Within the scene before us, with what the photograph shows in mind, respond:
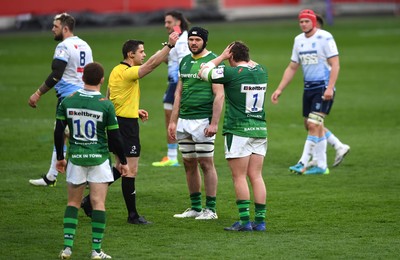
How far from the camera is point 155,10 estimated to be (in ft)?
177

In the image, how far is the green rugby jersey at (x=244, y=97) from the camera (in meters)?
12.0

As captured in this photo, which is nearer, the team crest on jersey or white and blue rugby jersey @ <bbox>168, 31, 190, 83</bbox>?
the team crest on jersey

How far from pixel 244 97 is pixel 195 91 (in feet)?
2.90

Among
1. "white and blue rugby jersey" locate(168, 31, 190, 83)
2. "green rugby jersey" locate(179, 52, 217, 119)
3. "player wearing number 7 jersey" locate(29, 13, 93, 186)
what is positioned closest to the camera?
"green rugby jersey" locate(179, 52, 217, 119)

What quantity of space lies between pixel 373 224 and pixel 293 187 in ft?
10.0

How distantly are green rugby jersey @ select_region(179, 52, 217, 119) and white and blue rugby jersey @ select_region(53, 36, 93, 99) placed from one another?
2.66 metres

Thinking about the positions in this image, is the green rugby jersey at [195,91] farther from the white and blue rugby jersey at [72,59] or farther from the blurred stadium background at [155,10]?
the blurred stadium background at [155,10]

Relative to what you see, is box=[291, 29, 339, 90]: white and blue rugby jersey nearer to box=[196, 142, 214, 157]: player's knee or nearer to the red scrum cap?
the red scrum cap

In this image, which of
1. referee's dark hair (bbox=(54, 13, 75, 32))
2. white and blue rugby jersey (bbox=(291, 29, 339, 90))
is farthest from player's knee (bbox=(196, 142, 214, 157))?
white and blue rugby jersey (bbox=(291, 29, 339, 90))

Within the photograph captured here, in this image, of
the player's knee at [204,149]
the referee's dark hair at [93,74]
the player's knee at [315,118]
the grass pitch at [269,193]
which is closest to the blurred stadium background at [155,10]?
the grass pitch at [269,193]

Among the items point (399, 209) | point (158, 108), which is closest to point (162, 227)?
point (399, 209)

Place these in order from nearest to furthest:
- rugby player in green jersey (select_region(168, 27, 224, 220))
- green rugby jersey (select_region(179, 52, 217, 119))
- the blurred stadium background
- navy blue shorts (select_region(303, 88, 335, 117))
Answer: rugby player in green jersey (select_region(168, 27, 224, 220)) < green rugby jersey (select_region(179, 52, 217, 119)) < navy blue shorts (select_region(303, 88, 335, 117)) < the blurred stadium background

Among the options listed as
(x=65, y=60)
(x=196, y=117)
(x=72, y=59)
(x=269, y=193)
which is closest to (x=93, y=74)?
(x=196, y=117)

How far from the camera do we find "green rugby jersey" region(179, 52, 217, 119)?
12.6m
